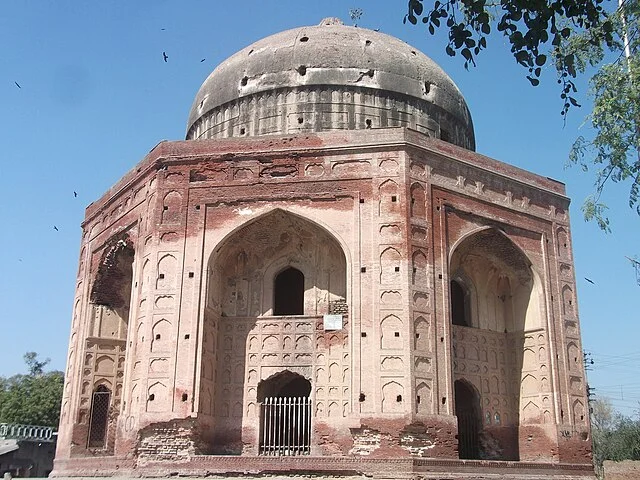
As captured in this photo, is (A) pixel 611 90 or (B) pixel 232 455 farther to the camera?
(B) pixel 232 455

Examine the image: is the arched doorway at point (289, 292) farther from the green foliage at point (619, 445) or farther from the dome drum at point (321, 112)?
the green foliage at point (619, 445)

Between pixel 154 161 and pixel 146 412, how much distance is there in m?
4.79

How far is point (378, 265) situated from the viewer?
13.3 meters

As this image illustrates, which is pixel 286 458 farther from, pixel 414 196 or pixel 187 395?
pixel 414 196

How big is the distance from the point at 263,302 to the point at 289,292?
2.37 ft

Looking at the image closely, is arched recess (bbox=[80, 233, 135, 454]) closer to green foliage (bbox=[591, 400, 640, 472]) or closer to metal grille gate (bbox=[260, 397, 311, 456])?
metal grille gate (bbox=[260, 397, 311, 456])

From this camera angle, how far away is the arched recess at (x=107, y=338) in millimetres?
16062

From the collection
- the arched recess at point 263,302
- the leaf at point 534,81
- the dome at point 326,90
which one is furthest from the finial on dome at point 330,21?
the leaf at point 534,81

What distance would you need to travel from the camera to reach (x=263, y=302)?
14.7 meters

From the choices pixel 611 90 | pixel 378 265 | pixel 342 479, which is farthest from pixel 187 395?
pixel 611 90

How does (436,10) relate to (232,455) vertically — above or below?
above

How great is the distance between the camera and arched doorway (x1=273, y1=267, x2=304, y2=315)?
595 inches

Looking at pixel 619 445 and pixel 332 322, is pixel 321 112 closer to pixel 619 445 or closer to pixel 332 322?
pixel 332 322

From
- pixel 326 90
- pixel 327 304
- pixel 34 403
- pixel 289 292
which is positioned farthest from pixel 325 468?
pixel 34 403
